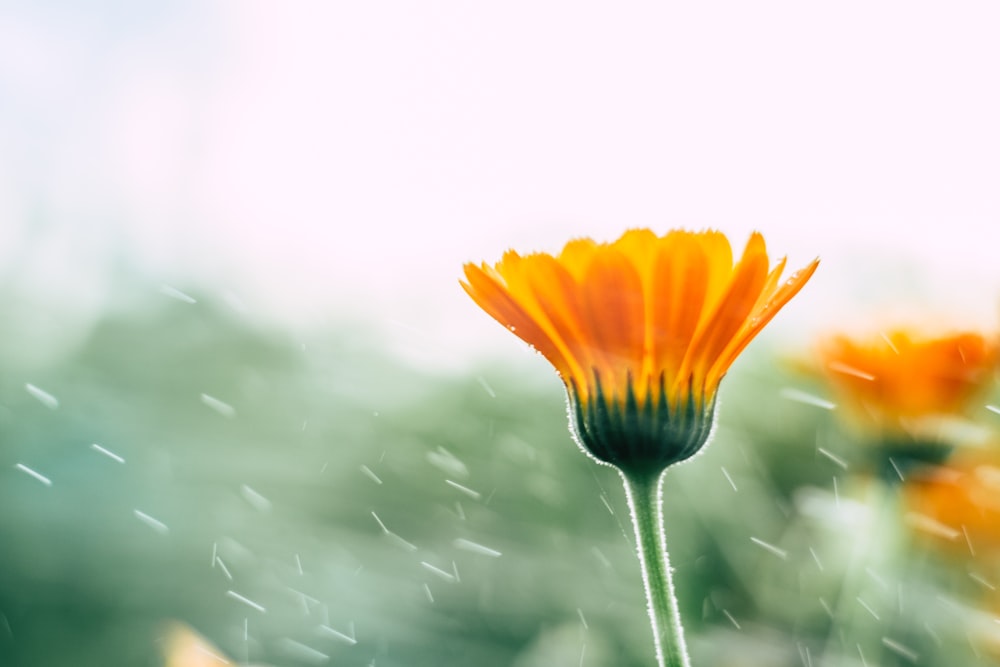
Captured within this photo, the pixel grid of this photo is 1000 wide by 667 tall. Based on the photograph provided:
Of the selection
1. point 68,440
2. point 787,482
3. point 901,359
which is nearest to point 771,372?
point 787,482

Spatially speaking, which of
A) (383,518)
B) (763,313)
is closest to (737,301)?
(763,313)

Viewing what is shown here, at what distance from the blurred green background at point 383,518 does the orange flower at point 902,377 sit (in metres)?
0.06

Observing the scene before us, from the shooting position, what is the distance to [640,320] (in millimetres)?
323

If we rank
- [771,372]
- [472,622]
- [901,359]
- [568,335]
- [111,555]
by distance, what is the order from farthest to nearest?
[771,372], [111,555], [472,622], [901,359], [568,335]

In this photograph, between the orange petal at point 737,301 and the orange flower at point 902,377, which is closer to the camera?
the orange petal at point 737,301

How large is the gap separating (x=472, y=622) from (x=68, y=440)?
504mm

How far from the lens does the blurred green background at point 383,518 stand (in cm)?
73

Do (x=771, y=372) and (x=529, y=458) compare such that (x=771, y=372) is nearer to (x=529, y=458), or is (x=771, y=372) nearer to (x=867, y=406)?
(x=529, y=458)

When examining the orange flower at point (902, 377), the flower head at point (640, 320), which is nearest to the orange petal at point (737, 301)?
the flower head at point (640, 320)

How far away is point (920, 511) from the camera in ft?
1.95

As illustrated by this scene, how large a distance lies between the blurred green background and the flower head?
1.03 ft

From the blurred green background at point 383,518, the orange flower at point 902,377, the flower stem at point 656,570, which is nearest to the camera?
the flower stem at point 656,570

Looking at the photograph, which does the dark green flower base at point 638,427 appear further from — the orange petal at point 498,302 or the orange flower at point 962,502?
the orange flower at point 962,502

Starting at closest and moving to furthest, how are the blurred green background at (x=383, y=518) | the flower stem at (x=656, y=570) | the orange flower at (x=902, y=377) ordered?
1. the flower stem at (x=656, y=570)
2. the orange flower at (x=902, y=377)
3. the blurred green background at (x=383, y=518)
